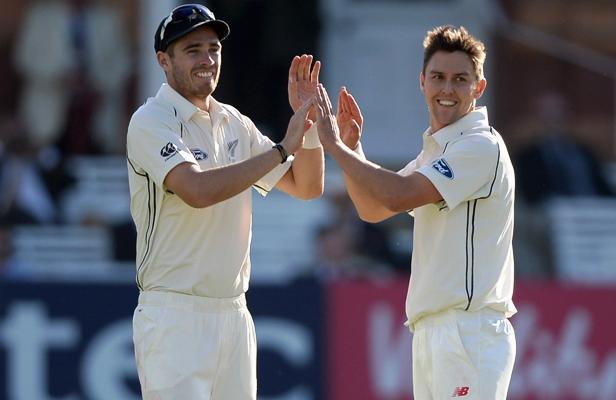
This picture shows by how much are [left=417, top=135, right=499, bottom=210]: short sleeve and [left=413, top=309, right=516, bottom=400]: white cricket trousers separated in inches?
18.5

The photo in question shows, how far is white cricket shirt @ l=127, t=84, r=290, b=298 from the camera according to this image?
7.25 m

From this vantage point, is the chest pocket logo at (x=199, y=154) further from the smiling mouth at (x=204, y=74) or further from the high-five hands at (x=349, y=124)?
the high-five hands at (x=349, y=124)

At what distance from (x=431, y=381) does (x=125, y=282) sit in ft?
16.2

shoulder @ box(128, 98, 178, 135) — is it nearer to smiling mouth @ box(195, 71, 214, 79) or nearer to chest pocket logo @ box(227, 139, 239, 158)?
smiling mouth @ box(195, 71, 214, 79)

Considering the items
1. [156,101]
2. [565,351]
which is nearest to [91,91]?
[565,351]

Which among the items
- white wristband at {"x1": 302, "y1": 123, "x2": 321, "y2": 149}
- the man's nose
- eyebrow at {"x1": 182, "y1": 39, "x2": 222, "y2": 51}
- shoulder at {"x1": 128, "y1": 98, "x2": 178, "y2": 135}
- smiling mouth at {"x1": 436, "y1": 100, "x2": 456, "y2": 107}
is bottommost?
white wristband at {"x1": 302, "y1": 123, "x2": 321, "y2": 149}

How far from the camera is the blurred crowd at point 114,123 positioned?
1326cm

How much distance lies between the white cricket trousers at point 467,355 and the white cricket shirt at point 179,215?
33.2 inches

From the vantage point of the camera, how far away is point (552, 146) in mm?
14211

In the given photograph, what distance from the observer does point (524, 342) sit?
12.1m

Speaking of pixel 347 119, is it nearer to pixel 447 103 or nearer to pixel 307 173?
pixel 307 173

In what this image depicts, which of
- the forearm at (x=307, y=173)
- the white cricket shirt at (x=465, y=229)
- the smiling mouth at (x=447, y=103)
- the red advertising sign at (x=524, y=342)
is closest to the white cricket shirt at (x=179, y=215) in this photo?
the forearm at (x=307, y=173)

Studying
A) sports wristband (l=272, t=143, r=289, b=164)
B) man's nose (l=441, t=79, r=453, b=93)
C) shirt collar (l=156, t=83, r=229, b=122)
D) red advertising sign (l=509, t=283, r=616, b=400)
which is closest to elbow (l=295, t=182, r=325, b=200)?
sports wristband (l=272, t=143, r=289, b=164)

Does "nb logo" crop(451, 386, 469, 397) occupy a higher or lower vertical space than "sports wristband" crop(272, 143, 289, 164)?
lower
